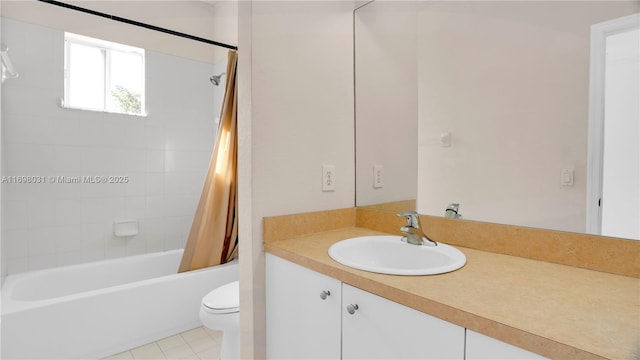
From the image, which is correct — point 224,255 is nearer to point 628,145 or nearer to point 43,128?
point 43,128

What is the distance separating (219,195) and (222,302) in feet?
2.92

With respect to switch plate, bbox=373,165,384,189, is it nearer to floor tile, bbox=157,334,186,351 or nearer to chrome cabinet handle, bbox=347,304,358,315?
chrome cabinet handle, bbox=347,304,358,315

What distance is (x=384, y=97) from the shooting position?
5.14ft

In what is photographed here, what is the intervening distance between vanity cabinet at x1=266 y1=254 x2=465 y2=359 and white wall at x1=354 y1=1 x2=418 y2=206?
0.61m

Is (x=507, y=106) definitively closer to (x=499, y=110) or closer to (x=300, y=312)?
(x=499, y=110)

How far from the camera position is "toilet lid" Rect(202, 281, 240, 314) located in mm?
1639

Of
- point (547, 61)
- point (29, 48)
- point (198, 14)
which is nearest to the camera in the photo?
point (547, 61)

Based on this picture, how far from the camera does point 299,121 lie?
1.36m

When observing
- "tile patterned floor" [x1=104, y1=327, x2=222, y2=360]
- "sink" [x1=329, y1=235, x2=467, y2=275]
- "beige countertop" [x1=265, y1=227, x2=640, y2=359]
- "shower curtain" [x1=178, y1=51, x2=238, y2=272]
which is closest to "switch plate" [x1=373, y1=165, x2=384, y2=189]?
"sink" [x1=329, y1=235, x2=467, y2=275]

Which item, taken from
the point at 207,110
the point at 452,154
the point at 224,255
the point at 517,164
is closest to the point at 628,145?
the point at 517,164

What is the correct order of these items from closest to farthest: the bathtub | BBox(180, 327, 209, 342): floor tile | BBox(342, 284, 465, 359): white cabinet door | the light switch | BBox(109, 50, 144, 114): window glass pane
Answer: BBox(342, 284, 465, 359): white cabinet door → the light switch → the bathtub → BBox(180, 327, 209, 342): floor tile → BBox(109, 50, 144, 114): window glass pane

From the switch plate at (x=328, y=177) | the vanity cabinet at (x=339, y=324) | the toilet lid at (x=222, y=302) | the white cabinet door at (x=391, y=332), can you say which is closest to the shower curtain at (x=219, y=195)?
the toilet lid at (x=222, y=302)

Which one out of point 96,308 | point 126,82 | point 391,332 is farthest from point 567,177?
point 126,82

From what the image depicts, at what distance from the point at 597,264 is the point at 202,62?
3.24 meters
